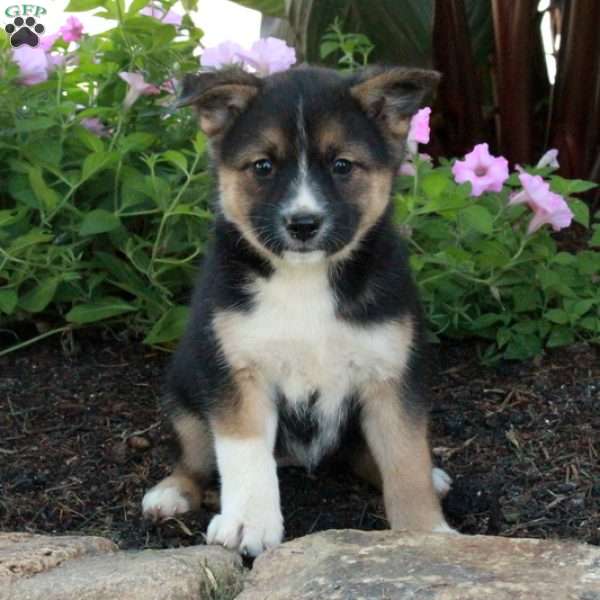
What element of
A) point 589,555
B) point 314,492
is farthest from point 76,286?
point 589,555

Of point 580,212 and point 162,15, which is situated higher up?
point 162,15

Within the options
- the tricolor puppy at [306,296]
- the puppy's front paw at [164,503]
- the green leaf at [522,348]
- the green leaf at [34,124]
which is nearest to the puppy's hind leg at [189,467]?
the puppy's front paw at [164,503]

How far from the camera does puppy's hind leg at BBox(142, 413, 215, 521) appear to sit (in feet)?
14.7

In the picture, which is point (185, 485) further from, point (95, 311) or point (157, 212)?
point (157, 212)

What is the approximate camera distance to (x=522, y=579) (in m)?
3.24

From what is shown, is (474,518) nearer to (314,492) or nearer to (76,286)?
(314,492)

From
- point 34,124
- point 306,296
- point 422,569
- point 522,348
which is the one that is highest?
point 34,124

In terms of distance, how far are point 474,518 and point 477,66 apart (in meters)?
3.55

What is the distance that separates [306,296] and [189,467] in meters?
0.86

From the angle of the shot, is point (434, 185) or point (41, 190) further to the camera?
point (41, 190)

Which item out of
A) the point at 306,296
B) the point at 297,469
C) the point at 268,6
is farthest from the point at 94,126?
the point at 306,296

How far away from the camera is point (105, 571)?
11.3 ft

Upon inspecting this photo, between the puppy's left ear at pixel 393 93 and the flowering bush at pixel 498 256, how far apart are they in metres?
0.81

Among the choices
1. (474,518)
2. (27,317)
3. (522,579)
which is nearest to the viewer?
(522,579)
